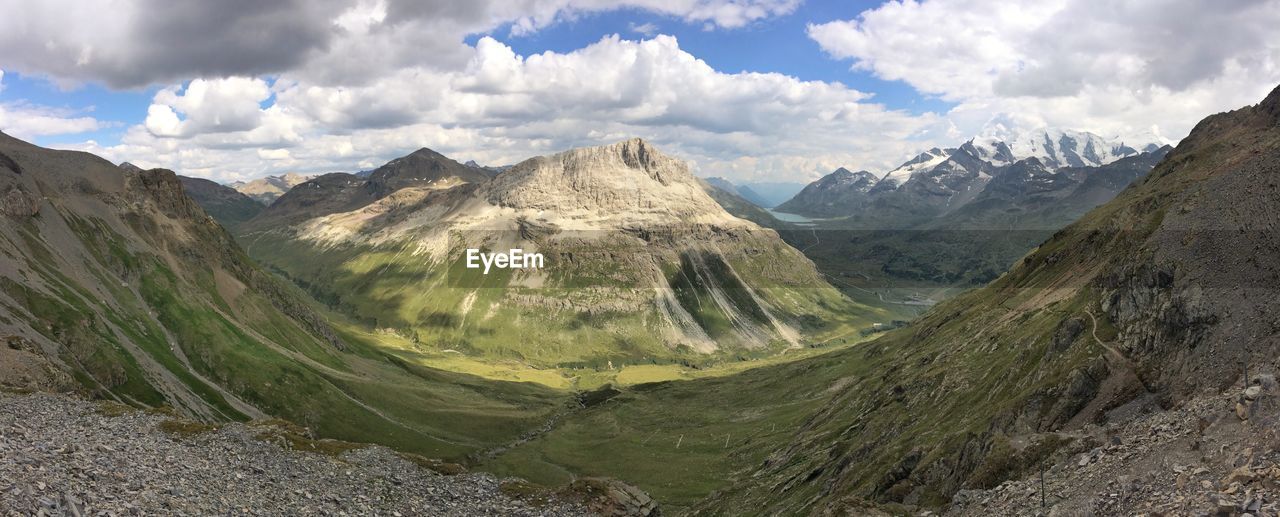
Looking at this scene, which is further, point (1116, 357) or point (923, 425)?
point (923, 425)

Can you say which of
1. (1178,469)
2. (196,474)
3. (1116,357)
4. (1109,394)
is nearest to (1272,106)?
(1116,357)

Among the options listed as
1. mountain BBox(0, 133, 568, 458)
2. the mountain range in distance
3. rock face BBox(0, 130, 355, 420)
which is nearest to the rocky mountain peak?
the mountain range in distance

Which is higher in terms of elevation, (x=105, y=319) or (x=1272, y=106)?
(x=1272, y=106)

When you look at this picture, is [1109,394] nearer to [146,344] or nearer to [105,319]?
[146,344]

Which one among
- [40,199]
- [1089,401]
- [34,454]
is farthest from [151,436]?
[40,199]

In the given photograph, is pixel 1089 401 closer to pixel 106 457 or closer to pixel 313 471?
pixel 313 471

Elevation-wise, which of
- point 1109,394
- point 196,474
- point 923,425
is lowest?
point 923,425

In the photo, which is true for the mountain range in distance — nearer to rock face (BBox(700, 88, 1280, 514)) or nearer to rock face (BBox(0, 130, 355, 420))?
rock face (BBox(700, 88, 1280, 514))

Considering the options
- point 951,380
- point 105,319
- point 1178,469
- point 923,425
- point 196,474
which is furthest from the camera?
point 105,319
